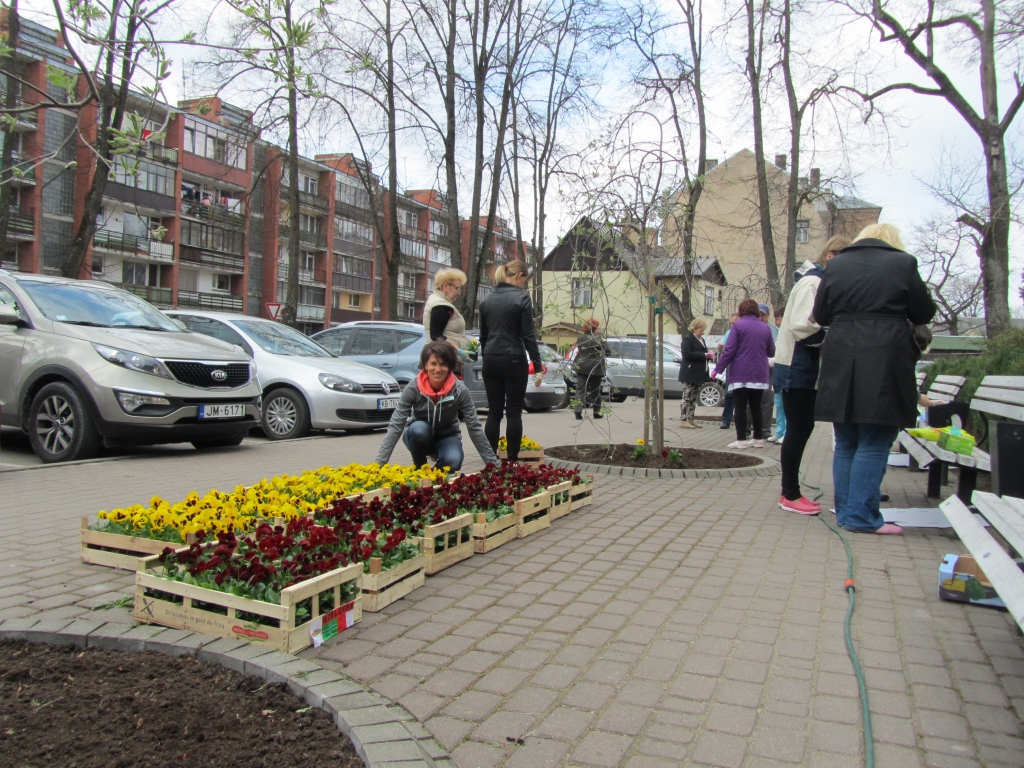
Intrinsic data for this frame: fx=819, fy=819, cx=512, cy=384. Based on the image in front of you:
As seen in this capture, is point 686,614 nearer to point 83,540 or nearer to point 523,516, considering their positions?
point 523,516

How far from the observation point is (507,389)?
745 cm

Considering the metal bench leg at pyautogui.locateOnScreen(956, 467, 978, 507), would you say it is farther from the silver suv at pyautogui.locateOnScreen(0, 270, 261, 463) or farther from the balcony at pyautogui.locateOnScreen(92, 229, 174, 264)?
the balcony at pyautogui.locateOnScreen(92, 229, 174, 264)

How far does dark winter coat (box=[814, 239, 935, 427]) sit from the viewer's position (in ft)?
17.2

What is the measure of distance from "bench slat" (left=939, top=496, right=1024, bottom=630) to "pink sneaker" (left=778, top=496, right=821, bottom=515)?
2.31 metres

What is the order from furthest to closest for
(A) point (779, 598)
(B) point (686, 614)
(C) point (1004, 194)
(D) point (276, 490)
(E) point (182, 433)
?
(C) point (1004, 194) < (E) point (182, 433) < (D) point (276, 490) < (A) point (779, 598) < (B) point (686, 614)

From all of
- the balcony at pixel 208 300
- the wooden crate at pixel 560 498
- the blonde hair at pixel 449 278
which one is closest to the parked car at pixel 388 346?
the blonde hair at pixel 449 278

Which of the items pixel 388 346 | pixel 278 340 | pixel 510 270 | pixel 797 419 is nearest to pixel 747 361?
pixel 510 270

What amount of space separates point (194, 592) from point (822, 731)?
2371 millimetres

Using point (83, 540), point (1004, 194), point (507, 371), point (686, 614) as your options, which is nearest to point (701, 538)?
point (686, 614)

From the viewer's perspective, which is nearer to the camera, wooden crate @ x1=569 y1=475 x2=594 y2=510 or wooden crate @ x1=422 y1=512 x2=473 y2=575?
wooden crate @ x1=422 y1=512 x2=473 y2=575

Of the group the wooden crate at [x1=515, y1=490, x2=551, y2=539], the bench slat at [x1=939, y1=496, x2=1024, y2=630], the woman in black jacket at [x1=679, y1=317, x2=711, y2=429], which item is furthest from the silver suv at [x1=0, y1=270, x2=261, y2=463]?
the woman in black jacket at [x1=679, y1=317, x2=711, y2=429]

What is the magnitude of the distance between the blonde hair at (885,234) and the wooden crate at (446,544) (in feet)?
10.7

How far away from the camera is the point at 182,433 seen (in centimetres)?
829

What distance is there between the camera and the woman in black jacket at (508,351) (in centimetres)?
736
